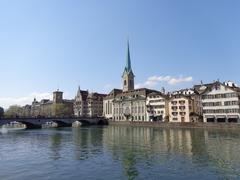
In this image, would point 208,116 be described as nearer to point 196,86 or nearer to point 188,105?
point 188,105

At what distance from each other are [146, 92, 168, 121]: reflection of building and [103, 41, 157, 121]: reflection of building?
A: 13.4 feet

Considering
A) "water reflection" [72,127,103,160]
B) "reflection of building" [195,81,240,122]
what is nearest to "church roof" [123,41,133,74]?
"reflection of building" [195,81,240,122]

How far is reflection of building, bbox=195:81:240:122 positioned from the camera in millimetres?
105125

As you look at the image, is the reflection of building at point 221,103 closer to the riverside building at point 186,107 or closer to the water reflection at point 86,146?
the riverside building at point 186,107

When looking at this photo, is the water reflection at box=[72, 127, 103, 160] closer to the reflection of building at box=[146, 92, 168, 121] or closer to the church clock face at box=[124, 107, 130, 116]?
the reflection of building at box=[146, 92, 168, 121]

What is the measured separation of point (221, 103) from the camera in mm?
109500

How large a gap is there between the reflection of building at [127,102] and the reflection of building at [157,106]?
13.4ft

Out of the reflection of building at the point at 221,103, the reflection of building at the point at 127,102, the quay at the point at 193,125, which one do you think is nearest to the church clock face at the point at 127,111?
the reflection of building at the point at 127,102

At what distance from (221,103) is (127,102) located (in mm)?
62051

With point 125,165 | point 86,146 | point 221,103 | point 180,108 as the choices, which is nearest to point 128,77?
point 180,108

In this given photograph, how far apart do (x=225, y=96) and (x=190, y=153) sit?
69.9 meters

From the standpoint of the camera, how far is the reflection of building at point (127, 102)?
152m

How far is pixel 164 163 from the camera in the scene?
3644cm

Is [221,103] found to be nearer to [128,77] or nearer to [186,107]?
[186,107]
